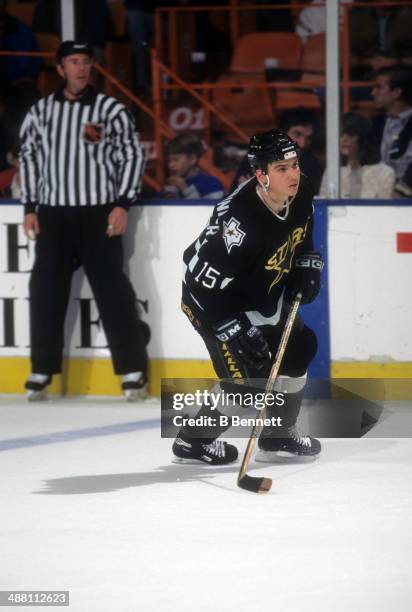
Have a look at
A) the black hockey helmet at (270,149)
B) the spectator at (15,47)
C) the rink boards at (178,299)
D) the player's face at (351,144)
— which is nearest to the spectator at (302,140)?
the player's face at (351,144)

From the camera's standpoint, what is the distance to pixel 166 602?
3.84 meters

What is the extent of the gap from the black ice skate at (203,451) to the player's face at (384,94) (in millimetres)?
3521

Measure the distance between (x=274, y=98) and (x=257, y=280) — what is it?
15.2 feet

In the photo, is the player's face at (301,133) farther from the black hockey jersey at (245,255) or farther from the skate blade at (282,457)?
the skate blade at (282,457)

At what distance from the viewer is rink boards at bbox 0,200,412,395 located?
6.93 metres

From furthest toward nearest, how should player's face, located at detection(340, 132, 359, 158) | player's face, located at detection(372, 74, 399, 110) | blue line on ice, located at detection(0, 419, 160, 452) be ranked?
player's face, located at detection(372, 74, 399, 110) < player's face, located at detection(340, 132, 359, 158) < blue line on ice, located at detection(0, 419, 160, 452)

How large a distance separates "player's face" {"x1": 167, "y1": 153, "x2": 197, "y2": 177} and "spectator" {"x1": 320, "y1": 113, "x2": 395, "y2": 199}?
0.87 m

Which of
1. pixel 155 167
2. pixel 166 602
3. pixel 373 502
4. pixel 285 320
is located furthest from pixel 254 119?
pixel 166 602

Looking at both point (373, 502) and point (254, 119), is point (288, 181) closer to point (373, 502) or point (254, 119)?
point (373, 502)

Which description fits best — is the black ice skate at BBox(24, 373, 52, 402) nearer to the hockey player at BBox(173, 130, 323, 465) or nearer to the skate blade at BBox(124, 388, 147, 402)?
the skate blade at BBox(124, 388, 147, 402)

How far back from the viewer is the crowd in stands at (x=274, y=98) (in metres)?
8.25

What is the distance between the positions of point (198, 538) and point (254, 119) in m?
5.77

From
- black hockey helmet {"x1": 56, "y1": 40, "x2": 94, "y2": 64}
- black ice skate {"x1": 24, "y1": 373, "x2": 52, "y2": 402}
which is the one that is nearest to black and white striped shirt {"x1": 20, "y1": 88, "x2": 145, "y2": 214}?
black hockey helmet {"x1": 56, "y1": 40, "x2": 94, "y2": 64}

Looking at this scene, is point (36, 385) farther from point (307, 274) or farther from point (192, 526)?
point (192, 526)
